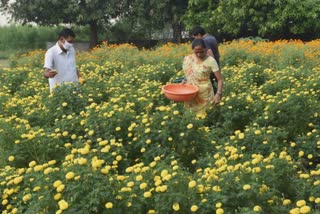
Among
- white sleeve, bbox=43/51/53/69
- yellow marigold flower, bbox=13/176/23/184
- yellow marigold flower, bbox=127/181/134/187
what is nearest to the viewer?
yellow marigold flower, bbox=127/181/134/187

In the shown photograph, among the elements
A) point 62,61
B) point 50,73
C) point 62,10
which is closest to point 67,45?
point 62,61

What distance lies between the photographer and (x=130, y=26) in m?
21.8

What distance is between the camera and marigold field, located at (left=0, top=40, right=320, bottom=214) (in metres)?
2.60

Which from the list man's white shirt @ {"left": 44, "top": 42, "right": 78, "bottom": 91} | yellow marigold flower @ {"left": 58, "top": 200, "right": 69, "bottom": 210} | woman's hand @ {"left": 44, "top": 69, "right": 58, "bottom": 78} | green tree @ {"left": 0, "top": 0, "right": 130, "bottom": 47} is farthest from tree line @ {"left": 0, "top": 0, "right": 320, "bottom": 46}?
yellow marigold flower @ {"left": 58, "top": 200, "right": 69, "bottom": 210}

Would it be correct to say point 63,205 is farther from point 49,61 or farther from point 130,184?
point 49,61

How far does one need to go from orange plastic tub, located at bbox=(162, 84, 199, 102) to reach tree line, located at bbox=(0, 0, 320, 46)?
471 inches

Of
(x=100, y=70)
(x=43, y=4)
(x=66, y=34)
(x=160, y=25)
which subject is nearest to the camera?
(x=66, y=34)

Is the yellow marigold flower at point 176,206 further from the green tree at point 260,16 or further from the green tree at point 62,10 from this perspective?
the green tree at point 62,10

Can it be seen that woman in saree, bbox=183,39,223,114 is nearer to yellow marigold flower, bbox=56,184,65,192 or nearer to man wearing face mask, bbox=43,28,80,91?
man wearing face mask, bbox=43,28,80,91

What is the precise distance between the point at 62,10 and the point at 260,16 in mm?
8825

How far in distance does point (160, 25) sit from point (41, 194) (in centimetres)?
1891

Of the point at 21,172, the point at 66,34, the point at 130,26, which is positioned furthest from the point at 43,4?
the point at 21,172

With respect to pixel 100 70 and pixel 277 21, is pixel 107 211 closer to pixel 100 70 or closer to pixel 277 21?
pixel 100 70

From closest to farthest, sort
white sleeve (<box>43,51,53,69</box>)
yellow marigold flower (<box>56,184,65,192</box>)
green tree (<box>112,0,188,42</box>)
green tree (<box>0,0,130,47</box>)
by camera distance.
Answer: yellow marigold flower (<box>56,184,65,192</box>)
white sleeve (<box>43,51,53,69</box>)
green tree (<box>0,0,130,47</box>)
green tree (<box>112,0,188,42</box>)
